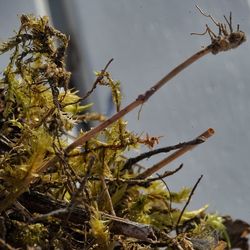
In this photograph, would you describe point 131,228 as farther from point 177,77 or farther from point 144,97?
point 177,77

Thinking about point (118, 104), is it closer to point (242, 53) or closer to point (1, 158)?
point (1, 158)

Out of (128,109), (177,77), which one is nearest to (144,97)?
(128,109)

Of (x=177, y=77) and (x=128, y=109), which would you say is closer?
(x=128, y=109)

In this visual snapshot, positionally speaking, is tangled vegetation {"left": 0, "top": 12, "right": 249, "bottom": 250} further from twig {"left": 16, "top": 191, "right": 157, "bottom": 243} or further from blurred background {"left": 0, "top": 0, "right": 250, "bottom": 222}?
blurred background {"left": 0, "top": 0, "right": 250, "bottom": 222}

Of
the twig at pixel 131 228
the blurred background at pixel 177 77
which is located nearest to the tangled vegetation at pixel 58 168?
the twig at pixel 131 228

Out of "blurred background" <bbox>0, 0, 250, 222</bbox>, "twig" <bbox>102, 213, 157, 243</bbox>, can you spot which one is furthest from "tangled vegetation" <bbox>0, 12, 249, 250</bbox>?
"blurred background" <bbox>0, 0, 250, 222</bbox>

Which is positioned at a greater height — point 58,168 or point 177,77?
point 177,77

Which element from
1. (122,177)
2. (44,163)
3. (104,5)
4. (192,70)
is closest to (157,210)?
(122,177)
